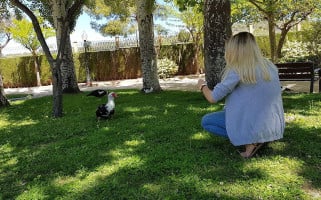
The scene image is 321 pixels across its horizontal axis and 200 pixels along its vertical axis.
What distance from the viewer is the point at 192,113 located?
321 inches

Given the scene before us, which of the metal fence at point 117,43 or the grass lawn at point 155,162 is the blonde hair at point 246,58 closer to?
the grass lawn at point 155,162

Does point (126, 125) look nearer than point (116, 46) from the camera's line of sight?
Yes

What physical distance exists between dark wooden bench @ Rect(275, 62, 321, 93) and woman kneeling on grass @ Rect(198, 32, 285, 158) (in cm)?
→ 756

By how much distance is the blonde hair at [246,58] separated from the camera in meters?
4.38

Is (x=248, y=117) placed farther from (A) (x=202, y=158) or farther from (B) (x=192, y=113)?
(B) (x=192, y=113)

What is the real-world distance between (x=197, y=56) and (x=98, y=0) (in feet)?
35.0

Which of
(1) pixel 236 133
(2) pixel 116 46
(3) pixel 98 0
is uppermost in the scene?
(3) pixel 98 0

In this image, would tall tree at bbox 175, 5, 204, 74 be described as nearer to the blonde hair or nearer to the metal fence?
the metal fence

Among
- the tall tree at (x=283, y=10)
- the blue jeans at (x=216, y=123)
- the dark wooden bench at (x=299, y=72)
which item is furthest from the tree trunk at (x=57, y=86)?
the tall tree at (x=283, y=10)

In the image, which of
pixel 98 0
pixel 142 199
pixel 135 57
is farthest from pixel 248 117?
pixel 98 0

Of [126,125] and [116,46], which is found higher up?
[116,46]

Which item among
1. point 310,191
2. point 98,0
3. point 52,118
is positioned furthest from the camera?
point 98,0

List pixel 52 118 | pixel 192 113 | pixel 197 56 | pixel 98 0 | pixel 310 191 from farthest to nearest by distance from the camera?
pixel 98 0
pixel 197 56
pixel 52 118
pixel 192 113
pixel 310 191

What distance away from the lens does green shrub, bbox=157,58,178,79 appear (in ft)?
82.7
